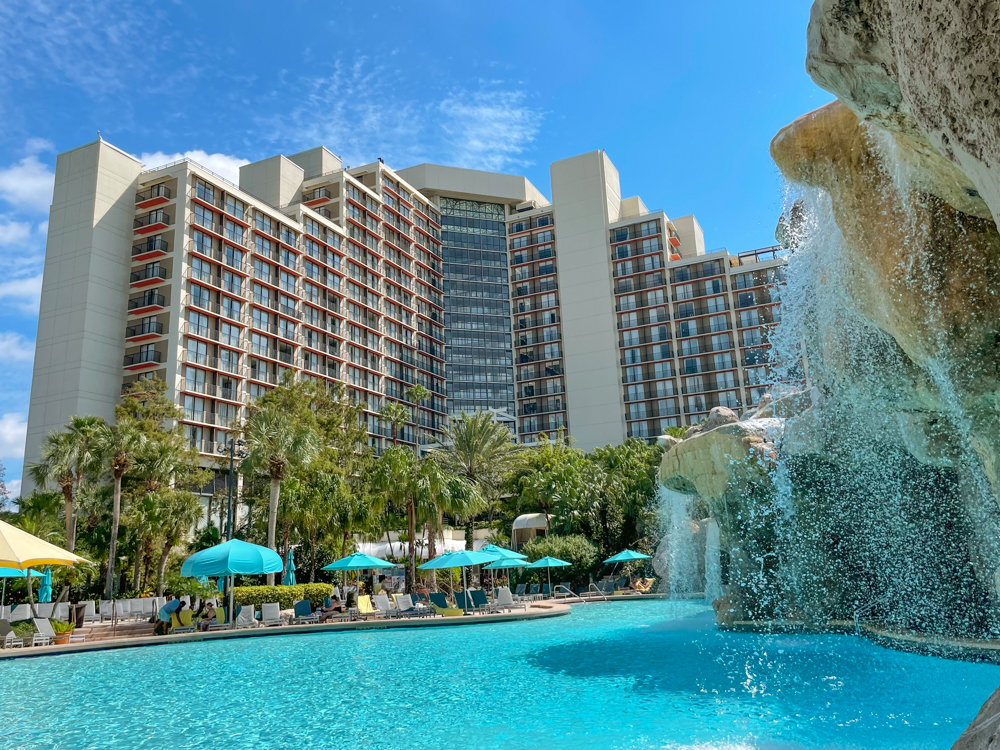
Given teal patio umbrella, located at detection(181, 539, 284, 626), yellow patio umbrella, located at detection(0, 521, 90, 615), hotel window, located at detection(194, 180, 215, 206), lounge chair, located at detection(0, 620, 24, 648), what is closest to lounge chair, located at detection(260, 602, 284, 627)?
teal patio umbrella, located at detection(181, 539, 284, 626)

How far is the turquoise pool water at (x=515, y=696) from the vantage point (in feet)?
26.7

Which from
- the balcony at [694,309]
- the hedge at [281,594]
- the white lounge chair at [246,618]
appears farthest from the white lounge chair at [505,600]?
the balcony at [694,309]

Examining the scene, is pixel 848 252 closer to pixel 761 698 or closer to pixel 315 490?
pixel 761 698

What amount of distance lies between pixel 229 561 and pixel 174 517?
13.7m

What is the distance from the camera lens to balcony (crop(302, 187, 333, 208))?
7125 centimetres

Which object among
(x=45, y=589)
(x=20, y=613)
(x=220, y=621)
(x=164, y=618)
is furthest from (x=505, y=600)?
(x=45, y=589)

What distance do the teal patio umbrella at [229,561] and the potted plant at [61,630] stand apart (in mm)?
2974

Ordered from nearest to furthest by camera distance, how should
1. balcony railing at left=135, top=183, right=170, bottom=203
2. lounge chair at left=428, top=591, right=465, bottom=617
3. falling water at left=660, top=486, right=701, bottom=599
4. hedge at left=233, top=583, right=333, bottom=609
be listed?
1. lounge chair at left=428, top=591, right=465, bottom=617
2. hedge at left=233, top=583, right=333, bottom=609
3. falling water at left=660, top=486, right=701, bottom=599
4. balcony railing at left=135, top=183, right=170, bottom=203

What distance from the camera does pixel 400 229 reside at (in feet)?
267

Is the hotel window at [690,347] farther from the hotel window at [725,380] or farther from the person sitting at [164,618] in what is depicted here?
the person sitting at [164,618]

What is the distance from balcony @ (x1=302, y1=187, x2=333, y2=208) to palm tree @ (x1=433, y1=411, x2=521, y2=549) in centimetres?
3220

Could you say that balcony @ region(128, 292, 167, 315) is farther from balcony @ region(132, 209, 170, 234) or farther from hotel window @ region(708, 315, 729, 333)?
hotel window @ region(708, 315, 729, 333)

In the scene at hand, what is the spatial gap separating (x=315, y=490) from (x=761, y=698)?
918 inches

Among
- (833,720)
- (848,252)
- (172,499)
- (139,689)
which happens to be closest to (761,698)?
(833,720)
